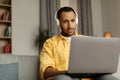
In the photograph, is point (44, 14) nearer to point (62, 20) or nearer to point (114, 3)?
point (114, 3)

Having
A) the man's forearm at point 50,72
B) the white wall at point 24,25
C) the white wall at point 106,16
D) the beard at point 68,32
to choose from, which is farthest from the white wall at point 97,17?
the man's forearm at point 50,72

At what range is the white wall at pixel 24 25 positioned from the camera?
4359 mm

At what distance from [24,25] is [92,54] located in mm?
3198

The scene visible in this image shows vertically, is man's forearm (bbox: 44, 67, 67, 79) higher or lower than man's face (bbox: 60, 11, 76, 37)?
lower

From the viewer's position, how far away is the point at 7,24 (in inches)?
169

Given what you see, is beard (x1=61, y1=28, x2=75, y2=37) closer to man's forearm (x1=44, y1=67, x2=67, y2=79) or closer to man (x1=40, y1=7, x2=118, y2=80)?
man (x1=40, y1=7, x2=118, y2=80)

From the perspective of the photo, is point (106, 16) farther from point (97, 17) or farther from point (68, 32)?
point (68, 32)

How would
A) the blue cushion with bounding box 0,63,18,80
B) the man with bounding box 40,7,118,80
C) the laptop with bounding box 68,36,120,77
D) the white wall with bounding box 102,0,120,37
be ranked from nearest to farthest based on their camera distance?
the laptop with bounding box 68,36,120,77 < the man with bounding box 40,7,118,80 < the blue cushion with bounding box 0,63,18,80 < the white wall with bounding box 102,0,120,37

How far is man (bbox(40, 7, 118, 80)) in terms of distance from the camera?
163cm

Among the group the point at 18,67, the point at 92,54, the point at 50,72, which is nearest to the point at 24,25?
the point at 18,67

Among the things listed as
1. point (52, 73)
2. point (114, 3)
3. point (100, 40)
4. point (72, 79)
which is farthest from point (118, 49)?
point (114, 3)

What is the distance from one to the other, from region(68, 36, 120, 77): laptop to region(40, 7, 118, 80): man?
8.0 inches

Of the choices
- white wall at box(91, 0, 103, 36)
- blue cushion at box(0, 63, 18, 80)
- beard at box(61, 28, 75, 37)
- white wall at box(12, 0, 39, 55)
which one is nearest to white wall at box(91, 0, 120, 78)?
white wall at box(91, 0, 103, 36)

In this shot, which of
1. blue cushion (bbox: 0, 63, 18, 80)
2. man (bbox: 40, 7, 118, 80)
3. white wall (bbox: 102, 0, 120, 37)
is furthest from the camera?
white wall (bbox: 102, 0, 120, 37)
